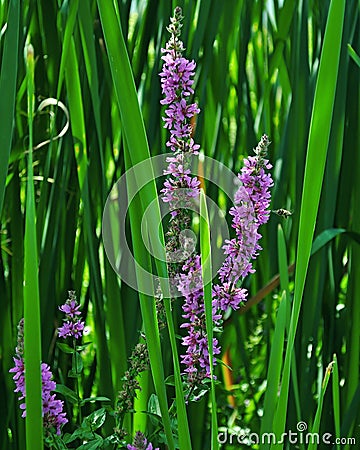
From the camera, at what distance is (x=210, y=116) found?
3.45 ft

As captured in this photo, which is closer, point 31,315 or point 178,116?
point 31,315

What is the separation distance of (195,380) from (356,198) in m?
0.39

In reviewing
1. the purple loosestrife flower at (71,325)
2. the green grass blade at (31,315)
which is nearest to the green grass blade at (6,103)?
the green grass blade at (31,315)

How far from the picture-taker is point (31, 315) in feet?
1.41

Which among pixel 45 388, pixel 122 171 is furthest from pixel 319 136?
pixel 122 171

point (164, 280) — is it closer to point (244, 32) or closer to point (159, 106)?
point (159, 106)

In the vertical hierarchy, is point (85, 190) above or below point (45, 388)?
above

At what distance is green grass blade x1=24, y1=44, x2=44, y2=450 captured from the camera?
0.43 m

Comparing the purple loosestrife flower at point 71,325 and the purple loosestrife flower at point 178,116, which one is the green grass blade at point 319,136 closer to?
the purple loosestrife flower at point 178,116

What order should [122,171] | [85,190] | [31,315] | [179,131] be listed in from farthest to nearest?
[122,171] → [85,190] → [179,131] → [31,315]

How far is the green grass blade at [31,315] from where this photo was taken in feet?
1.40

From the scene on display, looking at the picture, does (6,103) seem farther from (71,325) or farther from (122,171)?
(122,171)

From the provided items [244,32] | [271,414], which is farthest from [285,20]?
[271,414]

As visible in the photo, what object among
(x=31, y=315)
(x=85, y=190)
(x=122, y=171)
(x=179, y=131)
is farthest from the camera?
(x=122, y=171)
